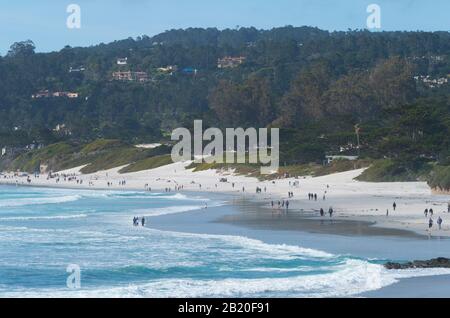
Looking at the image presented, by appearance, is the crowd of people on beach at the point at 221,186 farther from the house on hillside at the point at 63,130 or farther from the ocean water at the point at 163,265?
the house on hillside at the point at 63,130

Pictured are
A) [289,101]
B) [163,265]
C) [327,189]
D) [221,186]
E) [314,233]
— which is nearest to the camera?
[163,265]

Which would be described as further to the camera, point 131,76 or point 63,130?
point 131,76

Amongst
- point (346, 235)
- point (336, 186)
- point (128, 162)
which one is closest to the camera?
point (346, 235)

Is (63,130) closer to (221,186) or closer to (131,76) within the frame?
(131,76)
